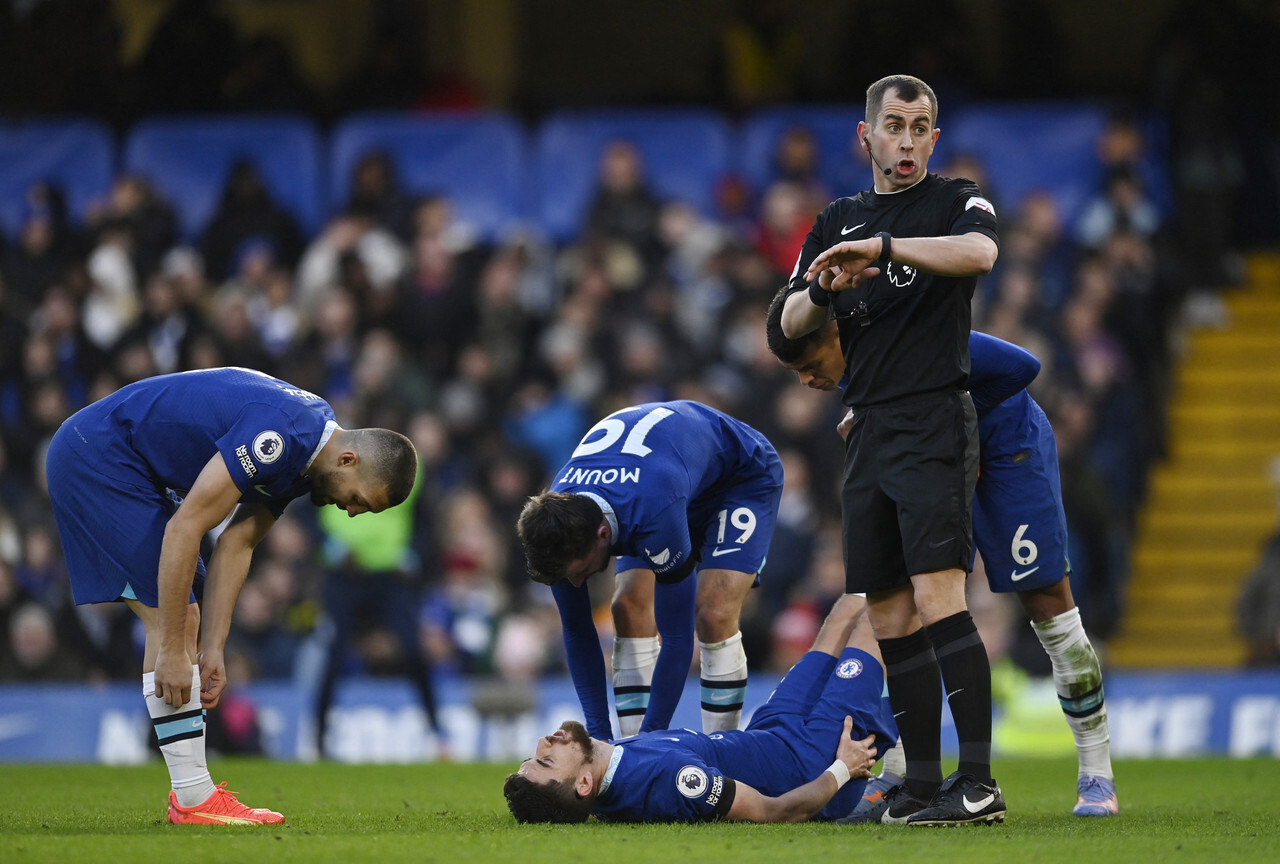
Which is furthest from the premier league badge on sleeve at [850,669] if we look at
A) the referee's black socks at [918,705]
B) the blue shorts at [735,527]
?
the blue shorts at [735,527]

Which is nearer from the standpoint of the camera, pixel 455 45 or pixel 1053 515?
pixel 1053 515

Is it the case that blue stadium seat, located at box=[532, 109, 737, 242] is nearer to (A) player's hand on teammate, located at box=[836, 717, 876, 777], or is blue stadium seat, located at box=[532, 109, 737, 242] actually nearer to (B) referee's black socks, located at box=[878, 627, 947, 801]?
(A) player's hand on teammate, located at box=[836, 717, 876, 777]

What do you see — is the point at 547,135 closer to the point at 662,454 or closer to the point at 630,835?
the point at 662,454

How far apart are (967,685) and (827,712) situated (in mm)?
879

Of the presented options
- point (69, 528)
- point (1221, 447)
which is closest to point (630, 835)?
point (69, 528)

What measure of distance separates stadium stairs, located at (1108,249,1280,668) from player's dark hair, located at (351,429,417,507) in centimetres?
898

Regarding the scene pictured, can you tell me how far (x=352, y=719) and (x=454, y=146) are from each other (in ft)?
21.1

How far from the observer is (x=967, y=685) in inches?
219

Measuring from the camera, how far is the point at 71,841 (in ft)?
17.5

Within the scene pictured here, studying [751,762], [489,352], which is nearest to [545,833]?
[751,762]

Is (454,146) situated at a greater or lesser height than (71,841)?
greater

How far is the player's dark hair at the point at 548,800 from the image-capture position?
5.80 metres

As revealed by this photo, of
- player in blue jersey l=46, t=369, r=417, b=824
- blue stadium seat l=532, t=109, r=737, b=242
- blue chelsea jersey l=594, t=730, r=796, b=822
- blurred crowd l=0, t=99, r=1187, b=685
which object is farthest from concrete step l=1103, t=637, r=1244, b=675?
player in blue jersey l=46, t=369, r=417, b=824

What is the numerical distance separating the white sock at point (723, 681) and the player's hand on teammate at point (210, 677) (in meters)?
2.06
